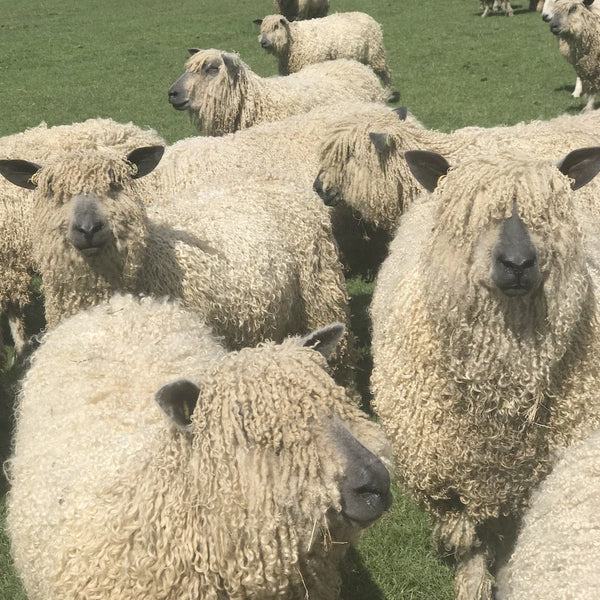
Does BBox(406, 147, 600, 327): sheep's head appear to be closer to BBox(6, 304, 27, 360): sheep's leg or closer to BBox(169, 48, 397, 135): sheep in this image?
BBox(6, 304, 27, 360): sheep's leg

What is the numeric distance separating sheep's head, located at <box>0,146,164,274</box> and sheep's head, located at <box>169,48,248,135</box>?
475 centimetres

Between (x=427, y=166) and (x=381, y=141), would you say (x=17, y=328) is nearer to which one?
(x=381, y=141)

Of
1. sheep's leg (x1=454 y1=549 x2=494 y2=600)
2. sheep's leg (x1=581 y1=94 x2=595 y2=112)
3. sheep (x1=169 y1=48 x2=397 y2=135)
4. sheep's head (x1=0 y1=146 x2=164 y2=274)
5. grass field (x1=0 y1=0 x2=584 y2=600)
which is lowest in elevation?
grass field (x1=0 y1=0 x2=584 y2=600)

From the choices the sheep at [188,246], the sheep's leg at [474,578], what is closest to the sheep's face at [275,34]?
the sheep at [188,246]

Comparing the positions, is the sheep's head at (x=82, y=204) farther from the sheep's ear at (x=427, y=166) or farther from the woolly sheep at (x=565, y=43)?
the woolly sheep at (x=565, y=43)

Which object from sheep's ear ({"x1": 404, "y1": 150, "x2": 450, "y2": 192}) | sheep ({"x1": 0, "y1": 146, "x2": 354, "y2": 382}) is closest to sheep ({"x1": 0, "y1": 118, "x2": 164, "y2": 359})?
sheep ({"x1": 0, "y1": 146, "x2": 354, "y2": 382})

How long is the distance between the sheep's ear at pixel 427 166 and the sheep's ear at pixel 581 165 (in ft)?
1.88

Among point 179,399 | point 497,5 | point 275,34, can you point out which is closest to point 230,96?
point 275,34

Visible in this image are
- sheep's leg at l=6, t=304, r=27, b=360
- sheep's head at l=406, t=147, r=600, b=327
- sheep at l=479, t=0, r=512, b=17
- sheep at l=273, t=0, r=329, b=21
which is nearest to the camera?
sheep's head at l=406, t=147, r=600, b=327

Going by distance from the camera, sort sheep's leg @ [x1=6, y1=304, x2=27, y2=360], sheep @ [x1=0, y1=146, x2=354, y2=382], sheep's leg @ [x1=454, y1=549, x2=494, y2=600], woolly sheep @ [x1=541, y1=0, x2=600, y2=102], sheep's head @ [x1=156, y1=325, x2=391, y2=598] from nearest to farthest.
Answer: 1. sheep's head @ [x1=156, y1=325, x2=391, y2=598]
2. sheep's leg @ [x1=454, y1=549, x2=494, y2=600]
3. sheep @ [x1=0, y1=146, x2=354, y2=382]
4. sheep's leg @ [x1=6, y1=304, x2=27, y2=360]
5. woolly sheep @ [x1=541, y1=0, x2=600, y2=102]

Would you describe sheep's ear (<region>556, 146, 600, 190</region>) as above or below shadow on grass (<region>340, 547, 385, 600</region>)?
above

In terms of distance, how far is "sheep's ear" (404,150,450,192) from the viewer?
3992mm

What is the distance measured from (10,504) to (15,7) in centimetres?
3279

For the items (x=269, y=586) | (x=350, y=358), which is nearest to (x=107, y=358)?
(x=269, y=586)
